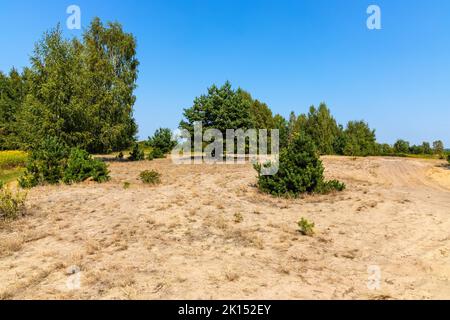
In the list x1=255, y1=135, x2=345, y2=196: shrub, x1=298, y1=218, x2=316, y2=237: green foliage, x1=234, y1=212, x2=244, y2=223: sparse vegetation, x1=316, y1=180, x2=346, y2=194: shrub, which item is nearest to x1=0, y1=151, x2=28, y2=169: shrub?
x1=255, y1=135, x2=345, y2=196: shrub

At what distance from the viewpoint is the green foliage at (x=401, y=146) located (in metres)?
48.2

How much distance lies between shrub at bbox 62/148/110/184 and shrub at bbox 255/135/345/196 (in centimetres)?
980

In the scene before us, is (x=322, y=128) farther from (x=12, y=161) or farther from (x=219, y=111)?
(x=12, y=161)

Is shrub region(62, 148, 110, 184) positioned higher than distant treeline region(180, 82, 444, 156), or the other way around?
distant treeline region(180, 82, 444, 156)

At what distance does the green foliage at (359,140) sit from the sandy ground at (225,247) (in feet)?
100

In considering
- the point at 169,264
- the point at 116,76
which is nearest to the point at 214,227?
the point at 169,264

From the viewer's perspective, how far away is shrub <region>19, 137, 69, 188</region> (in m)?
16.6

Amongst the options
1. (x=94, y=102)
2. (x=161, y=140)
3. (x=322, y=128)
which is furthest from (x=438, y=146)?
(x=94, y=102)

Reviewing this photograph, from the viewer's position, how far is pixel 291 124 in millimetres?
56688

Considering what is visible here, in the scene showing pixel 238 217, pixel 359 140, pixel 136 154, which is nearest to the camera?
pixel 238 217

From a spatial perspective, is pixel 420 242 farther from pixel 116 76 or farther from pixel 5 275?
pixel 116 76

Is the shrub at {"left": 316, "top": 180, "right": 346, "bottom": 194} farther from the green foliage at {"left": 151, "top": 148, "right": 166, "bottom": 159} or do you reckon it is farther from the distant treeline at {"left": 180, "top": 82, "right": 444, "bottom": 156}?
the green foliage at {"left": 151, "top": 148, "right": 166, "bottom": 159}

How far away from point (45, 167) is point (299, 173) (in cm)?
1329

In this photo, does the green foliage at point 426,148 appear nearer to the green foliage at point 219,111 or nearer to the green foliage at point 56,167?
the green foliage at point 219,111
